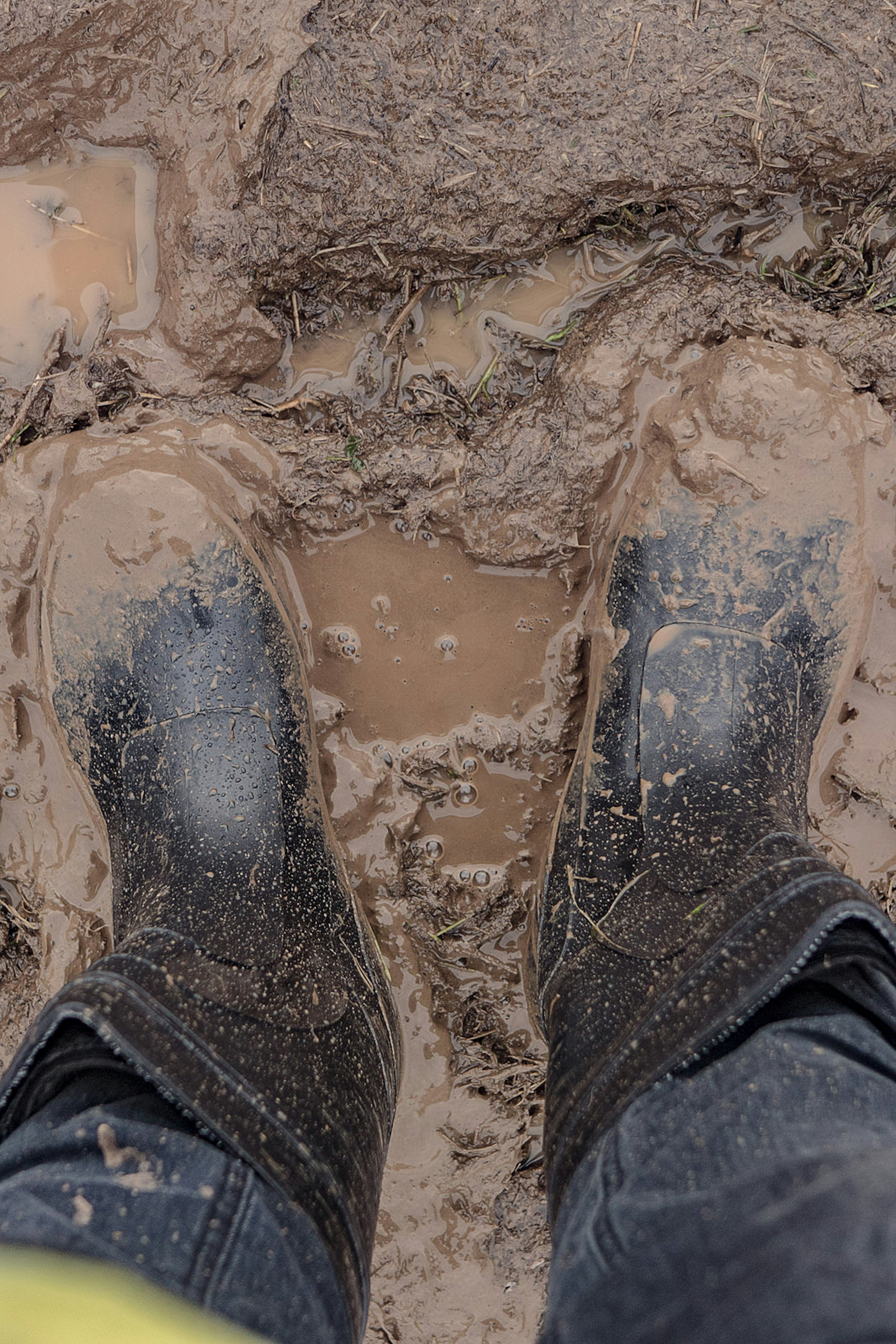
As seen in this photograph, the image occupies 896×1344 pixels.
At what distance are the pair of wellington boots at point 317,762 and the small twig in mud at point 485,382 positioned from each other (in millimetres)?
378

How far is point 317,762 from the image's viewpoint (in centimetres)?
179

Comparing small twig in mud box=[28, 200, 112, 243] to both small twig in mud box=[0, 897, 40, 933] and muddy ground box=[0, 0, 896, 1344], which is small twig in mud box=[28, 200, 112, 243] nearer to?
muddy ground box=[0, 0, 896, 1344]

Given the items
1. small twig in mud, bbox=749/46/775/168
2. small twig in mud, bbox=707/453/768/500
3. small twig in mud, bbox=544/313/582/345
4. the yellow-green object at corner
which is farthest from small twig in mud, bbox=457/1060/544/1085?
small twig in mud, bbox=749/46/775/168

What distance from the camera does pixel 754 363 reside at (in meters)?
1.61

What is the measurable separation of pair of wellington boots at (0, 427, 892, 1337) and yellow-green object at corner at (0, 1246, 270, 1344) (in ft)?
1.37

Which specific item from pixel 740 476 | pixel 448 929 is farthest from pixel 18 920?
pixel 740 476

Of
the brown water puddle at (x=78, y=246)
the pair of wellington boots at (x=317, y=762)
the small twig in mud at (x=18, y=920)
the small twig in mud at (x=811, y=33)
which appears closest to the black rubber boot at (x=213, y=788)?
the pair of wellington boots at (x=317, y=762)

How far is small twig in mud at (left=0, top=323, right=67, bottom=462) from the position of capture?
1.77m

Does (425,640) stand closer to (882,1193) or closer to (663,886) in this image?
(663,886)

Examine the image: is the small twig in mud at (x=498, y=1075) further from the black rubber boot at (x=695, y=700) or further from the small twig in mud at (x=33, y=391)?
the small twig in mud at (x=33, y=391)

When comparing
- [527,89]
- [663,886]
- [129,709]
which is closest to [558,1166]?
[663,886]

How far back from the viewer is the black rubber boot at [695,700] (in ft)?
4.87

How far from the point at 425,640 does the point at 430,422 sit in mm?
464

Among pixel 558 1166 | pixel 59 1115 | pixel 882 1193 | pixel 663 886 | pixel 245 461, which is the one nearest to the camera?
pixel 882 1193
